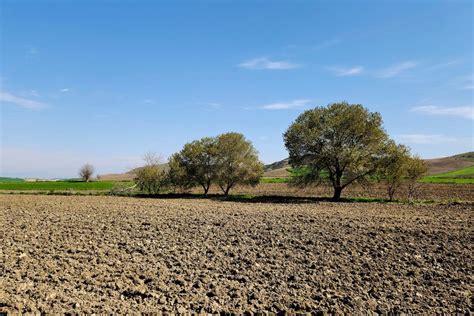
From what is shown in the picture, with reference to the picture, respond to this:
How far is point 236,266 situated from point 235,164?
35571mm

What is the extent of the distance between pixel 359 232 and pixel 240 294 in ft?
35.6

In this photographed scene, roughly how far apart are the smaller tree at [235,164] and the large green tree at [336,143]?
25.8ft

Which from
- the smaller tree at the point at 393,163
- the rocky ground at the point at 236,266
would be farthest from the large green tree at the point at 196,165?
the rocky ground at the point at 236,266

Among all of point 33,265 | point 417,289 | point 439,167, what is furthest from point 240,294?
point 439,167

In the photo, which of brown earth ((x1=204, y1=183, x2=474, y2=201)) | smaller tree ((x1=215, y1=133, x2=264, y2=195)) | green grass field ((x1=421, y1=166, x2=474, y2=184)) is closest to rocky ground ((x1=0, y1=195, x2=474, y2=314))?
brown earth ((x1=204, y1=183, x2=474, y2=201))

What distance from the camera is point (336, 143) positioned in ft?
130

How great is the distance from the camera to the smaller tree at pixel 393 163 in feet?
122

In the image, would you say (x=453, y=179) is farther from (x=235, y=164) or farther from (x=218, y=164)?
(x=218, y=164)

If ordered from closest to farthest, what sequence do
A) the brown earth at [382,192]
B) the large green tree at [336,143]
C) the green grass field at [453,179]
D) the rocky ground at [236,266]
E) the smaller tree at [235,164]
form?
1. the rocky ground at [236,266]
2. the large green tree at [336,143]
3. the brown earth at [382,192]
4. the smaller tree at [235,164]
5. the green grass field at [453,179]

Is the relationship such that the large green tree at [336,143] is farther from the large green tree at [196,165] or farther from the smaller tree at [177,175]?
the smaller tree at [177,175]

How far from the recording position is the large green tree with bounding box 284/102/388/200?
127ft

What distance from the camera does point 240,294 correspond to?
34.7 ft

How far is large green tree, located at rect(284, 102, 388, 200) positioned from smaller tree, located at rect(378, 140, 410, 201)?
2.31 ft

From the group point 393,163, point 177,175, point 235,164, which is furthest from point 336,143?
point 177,175
